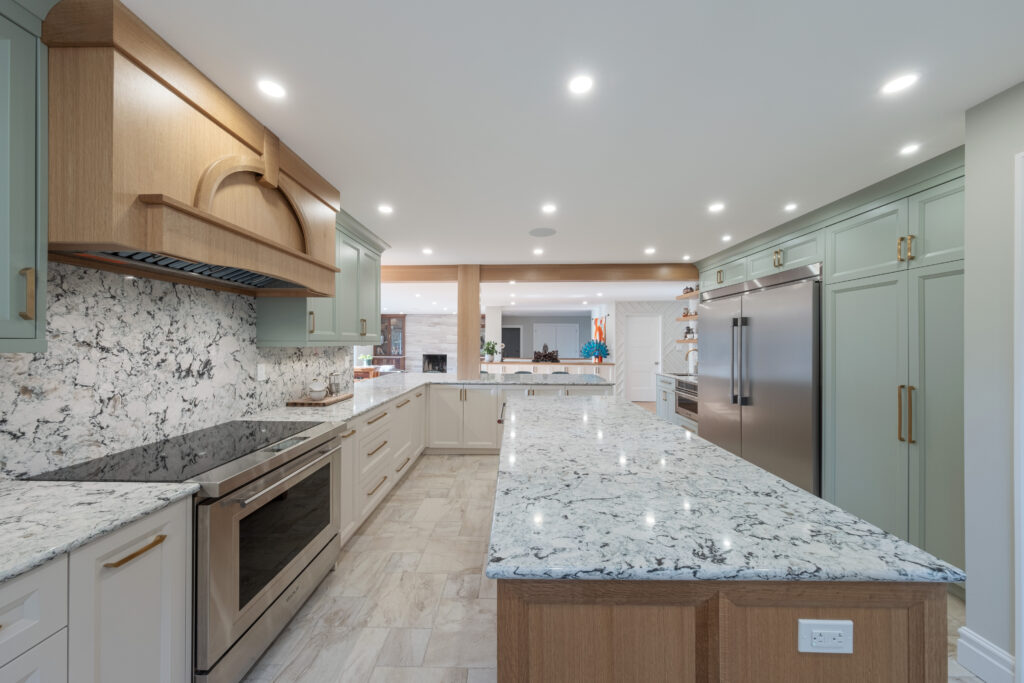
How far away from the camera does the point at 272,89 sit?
159cm

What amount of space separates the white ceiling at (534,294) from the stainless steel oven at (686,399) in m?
1.81

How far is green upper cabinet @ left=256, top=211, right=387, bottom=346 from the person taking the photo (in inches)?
97.0

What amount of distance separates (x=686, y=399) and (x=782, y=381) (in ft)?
5.03

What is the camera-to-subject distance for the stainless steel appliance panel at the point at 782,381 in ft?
9.53

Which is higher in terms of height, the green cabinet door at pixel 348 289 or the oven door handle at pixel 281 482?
the green cabinet door at pixel 348 289

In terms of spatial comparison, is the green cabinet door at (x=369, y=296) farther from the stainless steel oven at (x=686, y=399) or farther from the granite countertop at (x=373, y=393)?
the stainless steel oven at (x=686, y=399)

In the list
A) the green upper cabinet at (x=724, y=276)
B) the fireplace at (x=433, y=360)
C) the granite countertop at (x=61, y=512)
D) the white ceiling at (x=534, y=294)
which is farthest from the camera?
the fireplace at (x=433, y=360)

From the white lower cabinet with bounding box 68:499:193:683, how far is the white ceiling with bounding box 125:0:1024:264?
1.56 metres

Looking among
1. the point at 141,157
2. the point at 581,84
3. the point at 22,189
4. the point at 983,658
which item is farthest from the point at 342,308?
the point at 983,658

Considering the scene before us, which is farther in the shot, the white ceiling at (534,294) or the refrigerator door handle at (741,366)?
the white ceiling at (534,294)

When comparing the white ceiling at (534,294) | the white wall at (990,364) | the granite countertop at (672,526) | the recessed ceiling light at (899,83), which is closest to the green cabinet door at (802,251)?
the white wall at (990,364)

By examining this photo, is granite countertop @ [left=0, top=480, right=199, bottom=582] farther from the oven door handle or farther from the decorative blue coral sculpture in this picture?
the decorative blue coral sculpture

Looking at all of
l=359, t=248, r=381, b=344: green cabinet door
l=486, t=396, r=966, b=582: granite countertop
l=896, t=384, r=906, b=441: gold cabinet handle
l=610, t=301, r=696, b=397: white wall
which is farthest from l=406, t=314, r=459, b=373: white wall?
l=486, t=396, r=966, b=582: granite countertop

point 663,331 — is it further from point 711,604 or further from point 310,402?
point 711,604
